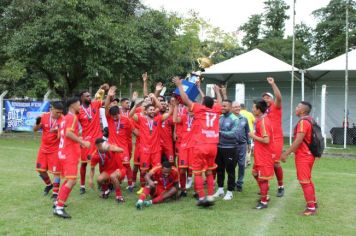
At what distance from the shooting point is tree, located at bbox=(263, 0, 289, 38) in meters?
51.4

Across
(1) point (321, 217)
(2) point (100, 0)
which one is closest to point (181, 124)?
(1) point (321, 217)

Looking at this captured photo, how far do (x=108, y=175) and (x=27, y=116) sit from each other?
14755 mm

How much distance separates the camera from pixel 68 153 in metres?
6.57

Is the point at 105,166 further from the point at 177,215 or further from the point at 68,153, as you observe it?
the point at 177,215

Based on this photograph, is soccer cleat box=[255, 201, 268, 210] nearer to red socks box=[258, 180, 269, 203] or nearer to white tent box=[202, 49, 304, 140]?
red socks box=[258, 180, 269, 203]

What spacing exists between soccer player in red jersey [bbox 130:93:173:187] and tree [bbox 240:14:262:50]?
4490 cm

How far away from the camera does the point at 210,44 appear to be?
48.2m

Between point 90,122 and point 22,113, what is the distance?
14.0m

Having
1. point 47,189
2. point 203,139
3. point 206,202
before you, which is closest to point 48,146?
point 47,189

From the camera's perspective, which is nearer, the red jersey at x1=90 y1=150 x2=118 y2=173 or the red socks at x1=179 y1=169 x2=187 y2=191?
the red jersey at x1=90 y1=150 x2=118 y2=173

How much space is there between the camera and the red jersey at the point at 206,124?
700cm

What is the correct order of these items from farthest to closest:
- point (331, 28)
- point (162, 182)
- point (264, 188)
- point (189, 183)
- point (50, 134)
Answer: point (331, 28), point (189, 183), point (50, 134), point (162, 182), point (264, 188)

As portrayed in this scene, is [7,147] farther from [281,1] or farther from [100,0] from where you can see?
[281,1]

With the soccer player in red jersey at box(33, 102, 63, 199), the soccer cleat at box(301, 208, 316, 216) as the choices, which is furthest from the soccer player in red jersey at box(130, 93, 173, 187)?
the soccer cleat at box(301, 208, 316, 216)
